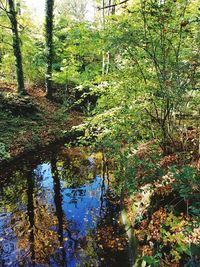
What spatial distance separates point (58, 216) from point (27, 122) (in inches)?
260

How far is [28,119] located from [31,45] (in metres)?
6.19

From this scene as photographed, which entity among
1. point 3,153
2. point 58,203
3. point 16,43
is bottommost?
point 58,203

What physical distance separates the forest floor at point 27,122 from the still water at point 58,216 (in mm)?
764

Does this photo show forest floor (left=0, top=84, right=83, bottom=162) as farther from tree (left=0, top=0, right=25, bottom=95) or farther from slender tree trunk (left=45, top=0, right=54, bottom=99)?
slender tree trunk (left=45, top=0, right=54, bottom=99)

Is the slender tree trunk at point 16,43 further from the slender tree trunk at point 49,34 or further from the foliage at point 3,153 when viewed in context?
the foliage at point 3,153

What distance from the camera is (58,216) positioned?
262 inches

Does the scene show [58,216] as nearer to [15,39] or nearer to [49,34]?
[15,39]

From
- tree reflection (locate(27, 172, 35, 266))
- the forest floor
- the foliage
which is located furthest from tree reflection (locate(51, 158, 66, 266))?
the foliage

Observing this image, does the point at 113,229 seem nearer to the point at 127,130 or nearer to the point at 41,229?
the point at 41,229

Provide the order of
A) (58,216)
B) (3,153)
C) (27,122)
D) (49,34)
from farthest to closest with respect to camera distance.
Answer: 1. (49,34)
2. (27,122)
3. (3,153)
4. (58,216)

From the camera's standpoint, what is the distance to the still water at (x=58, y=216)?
522 centimetres

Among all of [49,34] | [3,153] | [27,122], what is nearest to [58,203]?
[3,153]

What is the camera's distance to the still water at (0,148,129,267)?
5223 mm

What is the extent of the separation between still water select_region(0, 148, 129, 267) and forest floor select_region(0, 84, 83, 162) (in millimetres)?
764
